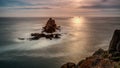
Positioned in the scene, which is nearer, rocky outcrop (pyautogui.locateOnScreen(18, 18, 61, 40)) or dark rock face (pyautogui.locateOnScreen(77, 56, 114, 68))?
dark rock face (pyautogui.locateOnScreen(77, 56, 114, 68))

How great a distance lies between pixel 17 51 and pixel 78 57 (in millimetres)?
21872

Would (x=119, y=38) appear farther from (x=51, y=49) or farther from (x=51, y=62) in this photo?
(x=51, y=49)

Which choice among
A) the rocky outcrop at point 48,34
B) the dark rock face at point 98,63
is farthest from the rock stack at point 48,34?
the dark rock face at point 98,63

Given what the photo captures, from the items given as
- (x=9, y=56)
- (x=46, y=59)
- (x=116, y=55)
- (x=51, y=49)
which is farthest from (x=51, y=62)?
(x=116, y=55)

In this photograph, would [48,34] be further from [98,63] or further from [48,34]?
[98,63]

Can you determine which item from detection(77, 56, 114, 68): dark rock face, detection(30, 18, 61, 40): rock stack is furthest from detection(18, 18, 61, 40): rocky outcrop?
detection(77, 56, 114, 68): dark rock face

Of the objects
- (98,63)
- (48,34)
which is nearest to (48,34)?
(48,34)

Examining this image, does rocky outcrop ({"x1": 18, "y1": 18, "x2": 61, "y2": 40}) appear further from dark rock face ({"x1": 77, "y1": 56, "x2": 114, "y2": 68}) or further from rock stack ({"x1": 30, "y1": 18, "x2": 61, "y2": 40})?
dark rock face ({"x1": 77, "y1": 56, "x2": 114, "y2": 68})

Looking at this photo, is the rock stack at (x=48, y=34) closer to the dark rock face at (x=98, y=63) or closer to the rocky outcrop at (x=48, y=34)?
the rocky outcrop at (x=48, y=34)

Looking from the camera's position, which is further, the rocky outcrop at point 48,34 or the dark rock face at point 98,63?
the rocky outcrop at point 48,34

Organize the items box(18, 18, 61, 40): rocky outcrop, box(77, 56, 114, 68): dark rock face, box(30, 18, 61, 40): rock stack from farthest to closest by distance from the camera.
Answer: box(30, 18, 61, 40): rock stack
box(18, 18, 61, 40): rocky outcrop
box(77, 56, 114, 68): dark rock face

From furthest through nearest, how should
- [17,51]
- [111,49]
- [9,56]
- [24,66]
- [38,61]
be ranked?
[17,51], [9,56], [38,61], [24,66], [111,49]

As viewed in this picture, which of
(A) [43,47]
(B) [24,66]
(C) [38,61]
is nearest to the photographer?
(B) [24,66]

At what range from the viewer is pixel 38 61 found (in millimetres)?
60438
